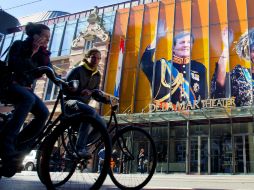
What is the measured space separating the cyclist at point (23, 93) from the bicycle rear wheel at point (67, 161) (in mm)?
285

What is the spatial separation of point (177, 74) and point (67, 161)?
19.8m

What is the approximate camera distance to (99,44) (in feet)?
85.9

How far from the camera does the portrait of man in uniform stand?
21.4 m

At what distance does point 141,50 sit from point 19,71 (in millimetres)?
21972

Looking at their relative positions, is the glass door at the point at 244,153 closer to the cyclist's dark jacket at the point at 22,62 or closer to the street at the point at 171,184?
the street at the point at 171,184

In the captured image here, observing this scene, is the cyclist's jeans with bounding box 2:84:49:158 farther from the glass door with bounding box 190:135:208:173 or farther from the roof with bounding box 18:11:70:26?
the roof with bounding box 18:11:70:26

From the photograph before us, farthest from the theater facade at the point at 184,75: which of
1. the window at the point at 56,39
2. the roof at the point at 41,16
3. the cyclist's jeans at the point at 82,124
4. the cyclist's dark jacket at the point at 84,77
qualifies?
the roof at the point at 41,16

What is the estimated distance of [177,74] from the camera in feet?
73.6

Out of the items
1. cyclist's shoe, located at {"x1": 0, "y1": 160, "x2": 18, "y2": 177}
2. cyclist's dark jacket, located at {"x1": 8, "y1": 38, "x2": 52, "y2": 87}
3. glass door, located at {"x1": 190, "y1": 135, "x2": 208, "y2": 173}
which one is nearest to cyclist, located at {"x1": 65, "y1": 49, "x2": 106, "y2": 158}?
cyclist's dark jacket, located at {"x1": 8, "y1": 38, "x2": 52, "y2": 87}

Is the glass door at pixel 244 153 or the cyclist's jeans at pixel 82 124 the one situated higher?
the glass door at pixel 244 153

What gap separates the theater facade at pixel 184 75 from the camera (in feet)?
64.4

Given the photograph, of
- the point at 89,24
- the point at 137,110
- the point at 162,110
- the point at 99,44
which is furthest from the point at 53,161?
the point at 89,24

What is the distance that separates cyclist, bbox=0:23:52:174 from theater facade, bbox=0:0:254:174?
15.1 metres

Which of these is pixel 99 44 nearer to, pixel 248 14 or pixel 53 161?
pixel 248 14
